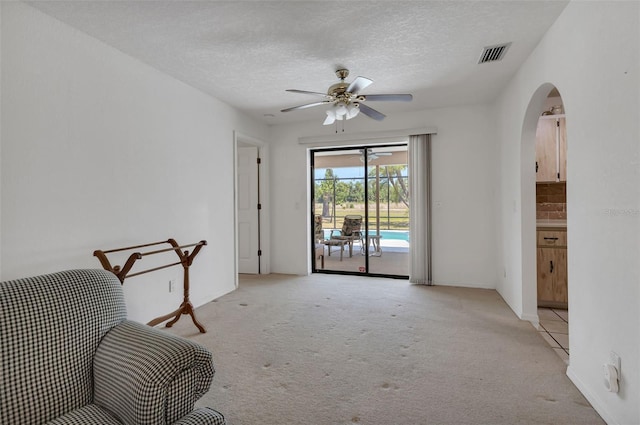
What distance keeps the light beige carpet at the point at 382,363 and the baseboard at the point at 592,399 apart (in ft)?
0.14

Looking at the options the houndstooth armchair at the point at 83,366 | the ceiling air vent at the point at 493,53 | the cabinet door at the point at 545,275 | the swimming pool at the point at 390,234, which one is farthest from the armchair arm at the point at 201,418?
the swimming pool at the point at 390,234

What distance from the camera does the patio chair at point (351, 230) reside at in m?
5.47

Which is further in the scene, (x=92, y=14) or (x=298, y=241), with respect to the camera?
(x=298, y=241)

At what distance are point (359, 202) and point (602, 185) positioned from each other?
145 inches

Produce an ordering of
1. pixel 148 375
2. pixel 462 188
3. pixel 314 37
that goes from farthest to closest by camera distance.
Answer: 1. pixel 462 188
2. pixel 314 37
3. pixel 148 375

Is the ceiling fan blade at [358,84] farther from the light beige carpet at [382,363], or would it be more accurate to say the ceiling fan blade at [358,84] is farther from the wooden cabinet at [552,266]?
the wooden cabinet at [552,266]

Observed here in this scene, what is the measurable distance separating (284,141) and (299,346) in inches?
139

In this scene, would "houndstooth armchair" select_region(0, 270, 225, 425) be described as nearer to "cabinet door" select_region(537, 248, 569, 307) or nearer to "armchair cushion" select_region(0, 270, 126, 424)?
"armchair cushion" select_region(0, 270, 126, 424)

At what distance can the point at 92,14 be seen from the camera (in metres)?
2.15

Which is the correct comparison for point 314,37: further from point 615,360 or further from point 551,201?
point 551,201

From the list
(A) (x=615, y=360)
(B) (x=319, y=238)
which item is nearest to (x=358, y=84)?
(A) (x=615, y=360)

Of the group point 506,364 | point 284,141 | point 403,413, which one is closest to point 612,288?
point 506,364

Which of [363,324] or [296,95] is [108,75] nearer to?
[296,95]

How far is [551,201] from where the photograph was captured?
4012 mm
